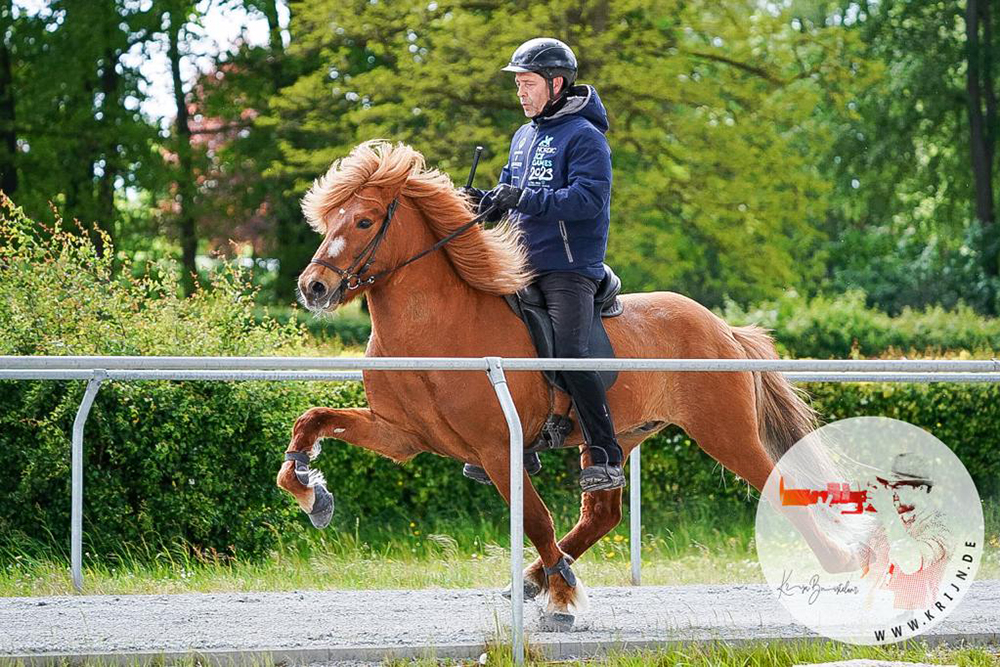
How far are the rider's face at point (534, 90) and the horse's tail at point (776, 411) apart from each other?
158 cm

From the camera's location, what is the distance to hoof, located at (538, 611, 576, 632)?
566 cm

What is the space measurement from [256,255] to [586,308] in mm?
20242

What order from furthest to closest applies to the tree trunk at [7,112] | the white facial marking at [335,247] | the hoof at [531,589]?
1. the tree trunk at [7,112]
2. the hoof at [531,589]
3. the white facial marking at [335,247]

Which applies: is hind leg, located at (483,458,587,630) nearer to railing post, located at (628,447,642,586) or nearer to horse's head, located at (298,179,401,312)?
horse's head, located at (298,179,401,312)

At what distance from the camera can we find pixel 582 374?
5660 millimetres

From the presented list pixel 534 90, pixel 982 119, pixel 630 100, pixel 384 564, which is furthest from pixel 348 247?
pixel 982 119

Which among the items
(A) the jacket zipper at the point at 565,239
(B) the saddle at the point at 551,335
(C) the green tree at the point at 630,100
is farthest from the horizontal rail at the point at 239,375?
(C) the green tree at the point at 630,100

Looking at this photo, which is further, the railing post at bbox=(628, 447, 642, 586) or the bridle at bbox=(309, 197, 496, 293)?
the railing post at bbox=(628, 447, 642, 586)

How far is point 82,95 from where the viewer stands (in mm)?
22781

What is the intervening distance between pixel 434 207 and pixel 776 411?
2027 mm

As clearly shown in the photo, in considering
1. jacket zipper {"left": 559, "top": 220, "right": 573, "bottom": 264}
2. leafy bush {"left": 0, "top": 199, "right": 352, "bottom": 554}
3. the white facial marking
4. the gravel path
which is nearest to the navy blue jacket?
jacket zipper {"left": 559, "top": 220, "right": 573, "bottom": 264}

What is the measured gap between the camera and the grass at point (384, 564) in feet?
23.4
